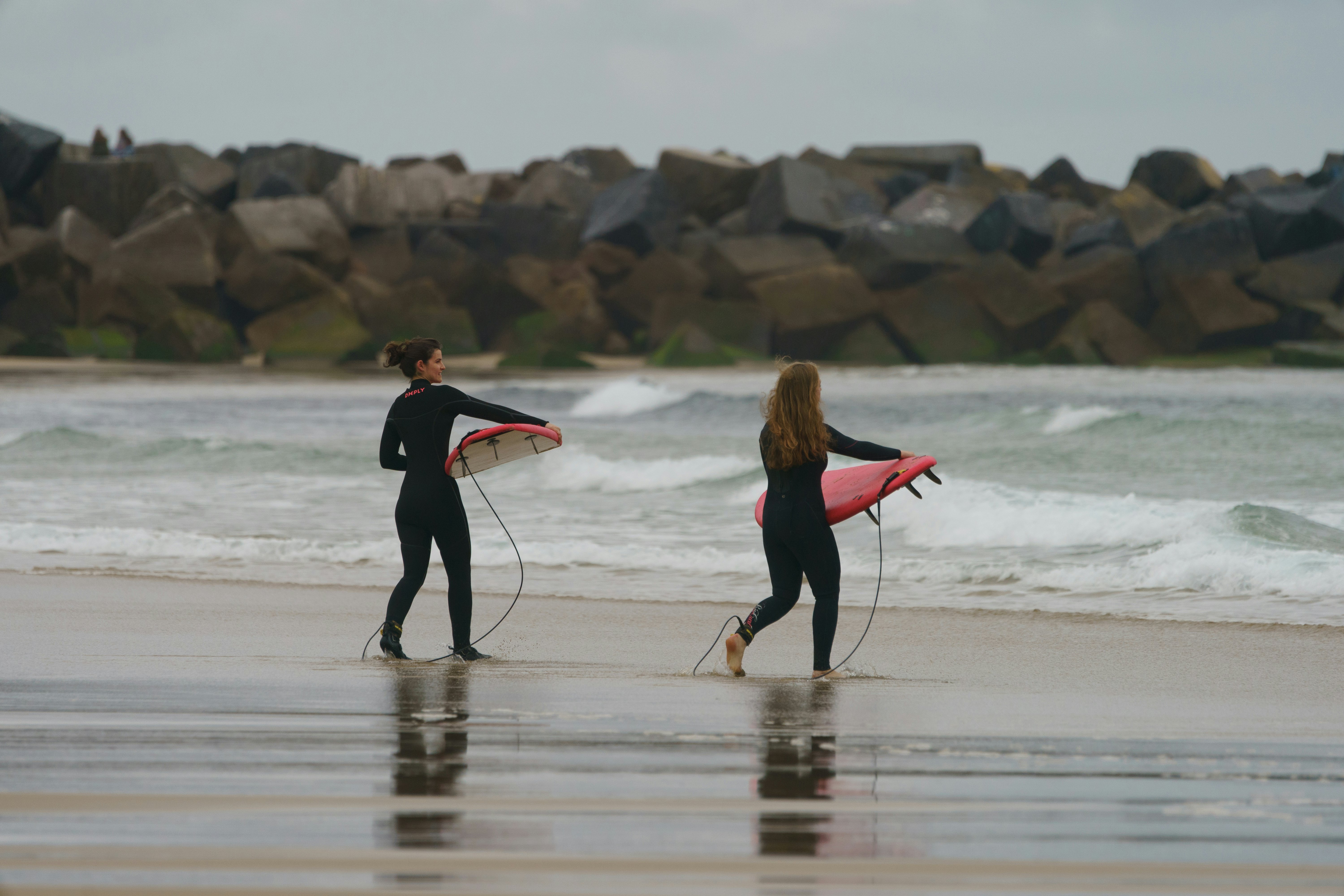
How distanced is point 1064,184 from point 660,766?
153 feet

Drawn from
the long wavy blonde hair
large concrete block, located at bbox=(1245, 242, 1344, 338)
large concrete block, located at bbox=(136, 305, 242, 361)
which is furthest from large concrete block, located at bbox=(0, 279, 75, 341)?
the long wavy blonde hair

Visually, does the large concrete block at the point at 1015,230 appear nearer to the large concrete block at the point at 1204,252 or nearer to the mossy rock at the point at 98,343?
the large concrete block at the point at 1204,252

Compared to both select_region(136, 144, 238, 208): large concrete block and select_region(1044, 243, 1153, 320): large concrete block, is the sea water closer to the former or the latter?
select_region(1044, 243, 1153, 320): large concrete block

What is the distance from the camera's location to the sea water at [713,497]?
9.38m

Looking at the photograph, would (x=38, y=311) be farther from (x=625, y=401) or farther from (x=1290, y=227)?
(x=1290, y=227)

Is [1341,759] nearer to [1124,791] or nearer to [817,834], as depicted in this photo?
[1124,791]

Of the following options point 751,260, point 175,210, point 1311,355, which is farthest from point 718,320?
point 175,210

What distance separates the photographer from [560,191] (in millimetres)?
43438

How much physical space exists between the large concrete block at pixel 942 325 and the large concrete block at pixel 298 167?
66.4 ft

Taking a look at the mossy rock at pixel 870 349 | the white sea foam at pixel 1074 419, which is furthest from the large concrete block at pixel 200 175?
the white sea foam at pixel 1074 419

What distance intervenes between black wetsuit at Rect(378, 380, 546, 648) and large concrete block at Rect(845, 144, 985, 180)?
43.0 meters

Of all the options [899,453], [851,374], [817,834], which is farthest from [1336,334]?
[817,834]

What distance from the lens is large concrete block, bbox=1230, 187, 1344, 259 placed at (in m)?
37.0

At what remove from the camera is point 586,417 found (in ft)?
84.4
